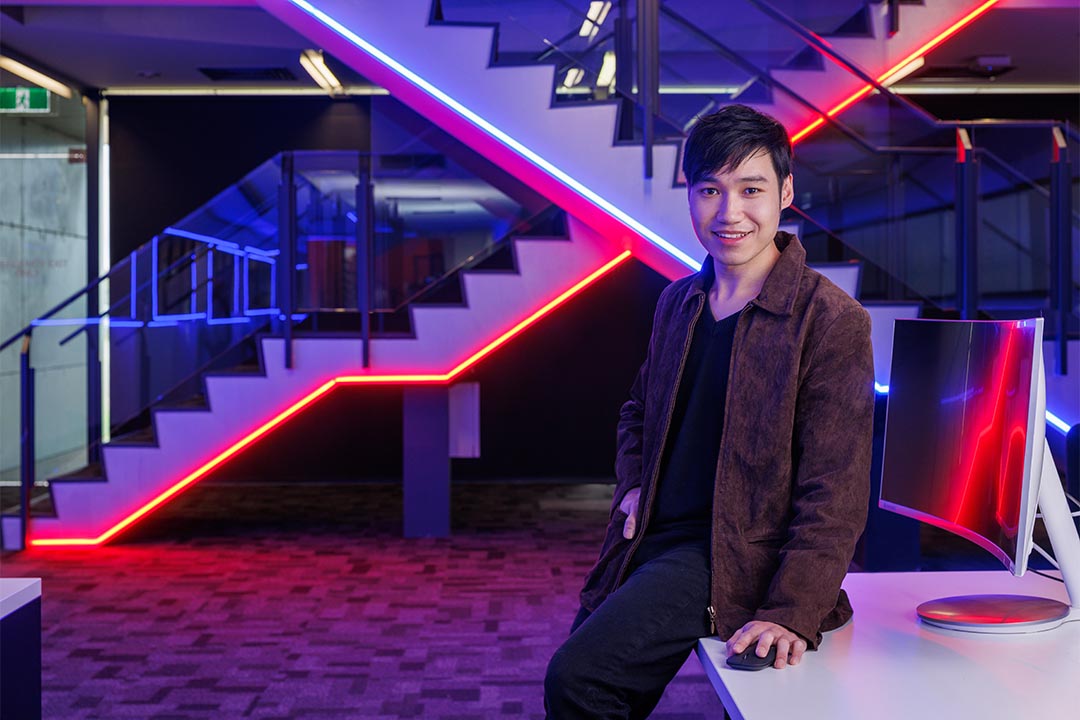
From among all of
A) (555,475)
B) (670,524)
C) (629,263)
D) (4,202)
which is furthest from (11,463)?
(670,524)

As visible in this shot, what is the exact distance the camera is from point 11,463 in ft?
26.1

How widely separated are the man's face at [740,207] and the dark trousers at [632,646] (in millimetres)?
519

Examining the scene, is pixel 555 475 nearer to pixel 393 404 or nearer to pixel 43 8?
pixel 393 404

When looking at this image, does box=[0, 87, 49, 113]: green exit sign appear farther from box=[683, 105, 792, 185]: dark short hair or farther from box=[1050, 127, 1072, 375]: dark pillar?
box=[683, 105, 792, 185]: dark short hair

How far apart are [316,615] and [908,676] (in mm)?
3809

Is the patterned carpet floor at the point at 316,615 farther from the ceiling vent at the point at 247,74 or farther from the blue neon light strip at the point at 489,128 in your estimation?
the ceiling vent at the point at 247,74

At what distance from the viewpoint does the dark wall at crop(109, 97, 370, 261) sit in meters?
9.14

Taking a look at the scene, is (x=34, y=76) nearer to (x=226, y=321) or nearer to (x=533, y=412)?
(x=226, y=321)

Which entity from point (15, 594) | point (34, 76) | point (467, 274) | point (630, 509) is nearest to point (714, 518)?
point (630, 509)

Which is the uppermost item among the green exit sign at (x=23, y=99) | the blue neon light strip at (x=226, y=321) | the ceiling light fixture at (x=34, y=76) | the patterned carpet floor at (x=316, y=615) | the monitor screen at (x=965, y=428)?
the ceiling light fixture at (x=34, y=76)

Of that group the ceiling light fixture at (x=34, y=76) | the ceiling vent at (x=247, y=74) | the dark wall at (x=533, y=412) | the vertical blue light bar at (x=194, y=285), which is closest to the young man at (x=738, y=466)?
the vertical blue light bar at (x=194, y=285)

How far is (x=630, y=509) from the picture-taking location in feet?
6.24

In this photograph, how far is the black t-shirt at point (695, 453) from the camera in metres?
1.80

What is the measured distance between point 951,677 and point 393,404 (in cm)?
785
